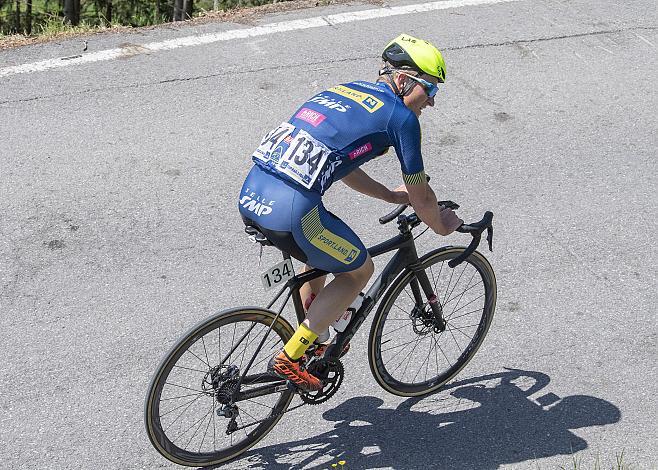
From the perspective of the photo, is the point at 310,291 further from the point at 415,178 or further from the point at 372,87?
the point at 372,87

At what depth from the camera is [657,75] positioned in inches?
349

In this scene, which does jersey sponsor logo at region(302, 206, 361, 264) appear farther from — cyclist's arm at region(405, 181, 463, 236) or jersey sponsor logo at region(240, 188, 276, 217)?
cyclist's arm at region(405, 181, 463, 236)

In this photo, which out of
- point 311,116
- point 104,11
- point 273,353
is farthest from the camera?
point 104,11

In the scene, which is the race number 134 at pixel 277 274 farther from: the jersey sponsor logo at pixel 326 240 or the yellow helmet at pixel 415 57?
the yellow helmet at pixel 415 57

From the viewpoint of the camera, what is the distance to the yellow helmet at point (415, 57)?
439 cm

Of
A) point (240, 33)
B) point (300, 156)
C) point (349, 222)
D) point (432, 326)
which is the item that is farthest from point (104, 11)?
point (300, 156)

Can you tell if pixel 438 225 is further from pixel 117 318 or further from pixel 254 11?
pixel 254 11

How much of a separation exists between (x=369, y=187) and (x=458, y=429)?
4.69ft

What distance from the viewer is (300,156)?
429cm

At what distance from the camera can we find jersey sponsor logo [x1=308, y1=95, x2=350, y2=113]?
440 centimetres

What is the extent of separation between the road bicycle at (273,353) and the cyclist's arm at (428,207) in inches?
5.6

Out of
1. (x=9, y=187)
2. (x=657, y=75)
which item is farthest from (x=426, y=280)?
(x=657, y=75)

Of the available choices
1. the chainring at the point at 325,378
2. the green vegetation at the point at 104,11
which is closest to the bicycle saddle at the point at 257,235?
the chainring at the point at 325,378

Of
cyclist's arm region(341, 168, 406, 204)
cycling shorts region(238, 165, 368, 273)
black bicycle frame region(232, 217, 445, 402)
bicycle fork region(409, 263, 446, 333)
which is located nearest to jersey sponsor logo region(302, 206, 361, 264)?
cycling shorts region(238, 165, 368, 273)
